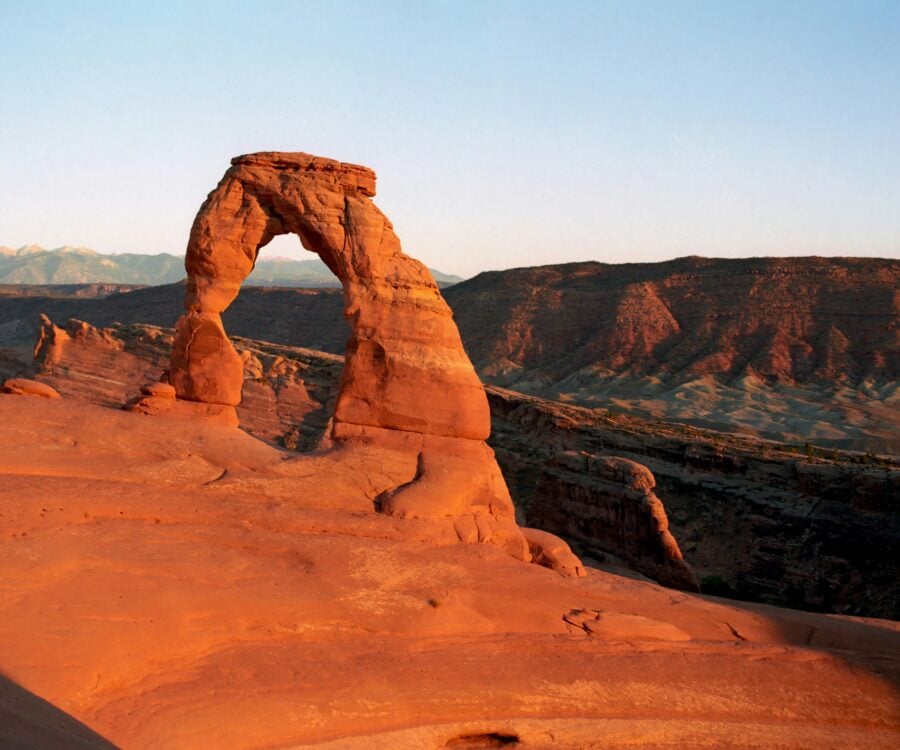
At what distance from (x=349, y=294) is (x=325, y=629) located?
583 centimetres

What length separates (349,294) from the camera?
1431 centimetres

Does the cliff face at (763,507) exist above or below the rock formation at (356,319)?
below

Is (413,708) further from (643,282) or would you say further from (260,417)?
(643,282)

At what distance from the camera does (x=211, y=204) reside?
1423cm

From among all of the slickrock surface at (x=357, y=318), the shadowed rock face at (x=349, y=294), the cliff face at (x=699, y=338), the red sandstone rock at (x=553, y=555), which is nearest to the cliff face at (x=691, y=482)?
the red sandstone rock at (x=553, y=555)

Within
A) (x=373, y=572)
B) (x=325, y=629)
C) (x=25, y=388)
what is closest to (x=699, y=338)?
(x=25, y=388)

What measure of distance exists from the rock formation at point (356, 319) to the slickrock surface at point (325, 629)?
0.91 m

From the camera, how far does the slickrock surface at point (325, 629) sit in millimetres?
8461

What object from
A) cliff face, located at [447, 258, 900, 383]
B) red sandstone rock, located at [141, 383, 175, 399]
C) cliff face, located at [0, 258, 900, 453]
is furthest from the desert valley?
cliff face, located at [447, 258, 900, 383]

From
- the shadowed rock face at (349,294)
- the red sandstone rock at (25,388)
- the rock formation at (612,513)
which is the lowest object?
the rock formation at (612,513)

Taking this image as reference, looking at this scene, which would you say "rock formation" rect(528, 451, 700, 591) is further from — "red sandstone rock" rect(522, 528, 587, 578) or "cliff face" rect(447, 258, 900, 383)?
"cliff face" rect(447, 258, 900, 383)

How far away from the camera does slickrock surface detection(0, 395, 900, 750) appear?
846cm

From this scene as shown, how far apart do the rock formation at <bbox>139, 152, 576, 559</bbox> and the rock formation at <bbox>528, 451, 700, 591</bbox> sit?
28.5ft

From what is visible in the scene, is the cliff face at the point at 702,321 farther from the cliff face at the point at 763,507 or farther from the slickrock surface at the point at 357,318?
the slickrock surface at the point at 357,318
